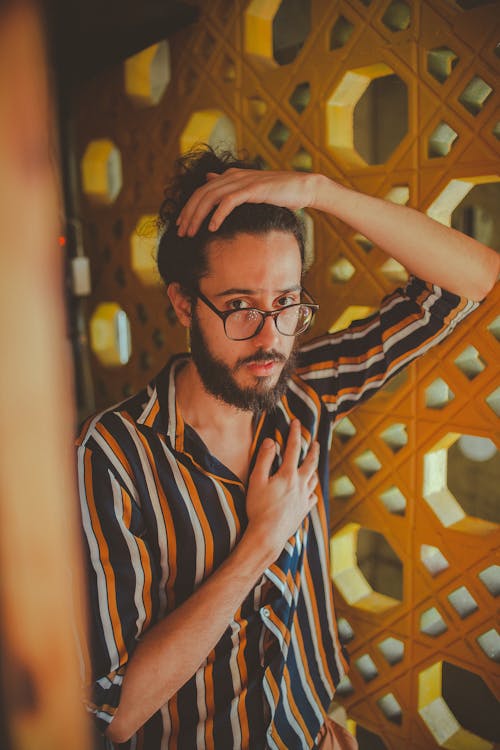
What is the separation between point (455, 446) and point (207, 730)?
7.74ft

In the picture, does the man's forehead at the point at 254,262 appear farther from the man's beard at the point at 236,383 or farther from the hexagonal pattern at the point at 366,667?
the hexagonal pattern at the point at 366,667

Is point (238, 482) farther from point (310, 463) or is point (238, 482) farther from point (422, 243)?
point (422, 243)

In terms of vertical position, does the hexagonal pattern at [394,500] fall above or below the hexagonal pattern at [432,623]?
above

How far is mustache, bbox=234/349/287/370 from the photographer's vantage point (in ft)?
4.45

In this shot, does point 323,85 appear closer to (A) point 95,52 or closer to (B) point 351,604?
(A) point 95,52

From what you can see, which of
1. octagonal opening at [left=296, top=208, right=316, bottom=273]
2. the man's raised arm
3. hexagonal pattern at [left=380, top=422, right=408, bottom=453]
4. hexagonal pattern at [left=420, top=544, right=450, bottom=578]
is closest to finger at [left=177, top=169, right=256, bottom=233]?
the man's raised arm

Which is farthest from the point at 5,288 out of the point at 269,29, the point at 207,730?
the point at 269,29

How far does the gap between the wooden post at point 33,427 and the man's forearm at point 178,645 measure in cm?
106

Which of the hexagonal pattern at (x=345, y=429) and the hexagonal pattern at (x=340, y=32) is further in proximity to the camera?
the hexagonal pattern at (x=345, y=429)

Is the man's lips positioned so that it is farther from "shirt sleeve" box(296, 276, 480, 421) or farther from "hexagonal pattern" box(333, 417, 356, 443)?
"hexagonal pattern" box(333, 417, 356, 443)

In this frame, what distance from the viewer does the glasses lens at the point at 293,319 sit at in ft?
4.50

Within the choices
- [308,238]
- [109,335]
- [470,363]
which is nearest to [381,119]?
[308,238]

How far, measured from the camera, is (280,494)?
4.41 ft

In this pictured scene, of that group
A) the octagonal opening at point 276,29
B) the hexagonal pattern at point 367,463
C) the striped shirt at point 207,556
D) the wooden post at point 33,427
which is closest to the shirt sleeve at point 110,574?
the striped shirt at point 207,556
